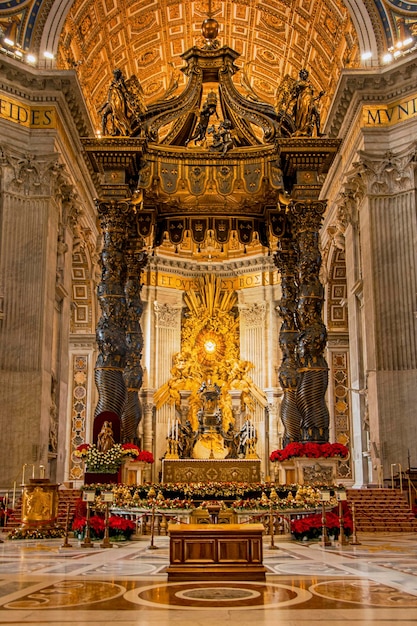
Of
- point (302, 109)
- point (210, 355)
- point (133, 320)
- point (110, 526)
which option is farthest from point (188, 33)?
point (110, 526)

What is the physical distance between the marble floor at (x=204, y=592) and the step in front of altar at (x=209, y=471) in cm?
330

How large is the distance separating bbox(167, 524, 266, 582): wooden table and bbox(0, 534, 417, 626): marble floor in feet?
0.50

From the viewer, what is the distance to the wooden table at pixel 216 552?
5.34m

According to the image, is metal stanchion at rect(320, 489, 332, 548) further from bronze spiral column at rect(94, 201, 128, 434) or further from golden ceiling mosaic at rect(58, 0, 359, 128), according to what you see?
golden ceiling mosaic at rect(58, 0, 359, 128)

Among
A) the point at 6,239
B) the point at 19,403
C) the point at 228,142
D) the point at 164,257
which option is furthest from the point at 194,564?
the point at 164,257

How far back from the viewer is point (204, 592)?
4.70 metres

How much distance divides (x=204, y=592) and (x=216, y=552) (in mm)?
743

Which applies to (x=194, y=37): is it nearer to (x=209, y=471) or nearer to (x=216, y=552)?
(x=209, y=471)

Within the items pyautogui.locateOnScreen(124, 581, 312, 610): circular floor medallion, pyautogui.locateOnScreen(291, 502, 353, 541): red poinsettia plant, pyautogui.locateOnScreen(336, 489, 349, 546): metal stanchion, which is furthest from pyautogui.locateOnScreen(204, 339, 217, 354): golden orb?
pyautogui.locateOnScreen(124, 581, 312, 610): circular floor medallion

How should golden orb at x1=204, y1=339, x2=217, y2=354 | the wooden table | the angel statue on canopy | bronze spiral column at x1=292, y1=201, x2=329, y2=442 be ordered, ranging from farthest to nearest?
golden orb at x1=204, y1=339, x2=217, y2=354
the angel statue on canopy
bronze spiral column at x1=292, y1=201, x2=329, y2=442
the wooden table

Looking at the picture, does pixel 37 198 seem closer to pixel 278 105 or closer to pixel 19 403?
pixel 19 403

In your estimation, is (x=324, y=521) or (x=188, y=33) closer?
(x=324, y=521)

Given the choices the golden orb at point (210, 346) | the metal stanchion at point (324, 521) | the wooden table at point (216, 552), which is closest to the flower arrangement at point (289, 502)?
the metal stanchion at point (324, 521)

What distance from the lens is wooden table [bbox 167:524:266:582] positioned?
17.5 feet
